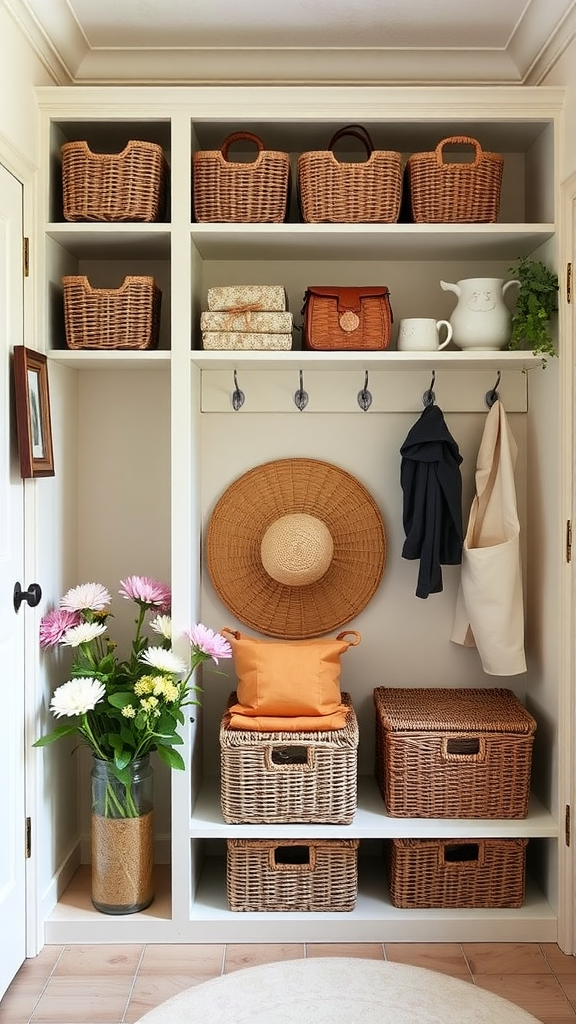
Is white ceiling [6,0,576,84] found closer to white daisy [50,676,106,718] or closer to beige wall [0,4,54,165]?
beige wall [0,4,54,165]

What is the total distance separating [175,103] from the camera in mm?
2568

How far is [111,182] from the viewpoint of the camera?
2.57 meters

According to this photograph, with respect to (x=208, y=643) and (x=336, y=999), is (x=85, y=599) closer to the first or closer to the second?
(x=208, y=643)

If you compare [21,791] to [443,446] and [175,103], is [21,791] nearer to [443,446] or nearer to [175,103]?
[443,446]

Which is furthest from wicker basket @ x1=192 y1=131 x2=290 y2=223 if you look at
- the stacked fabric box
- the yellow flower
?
the yellow flower

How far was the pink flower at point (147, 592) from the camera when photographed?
8.83 ft

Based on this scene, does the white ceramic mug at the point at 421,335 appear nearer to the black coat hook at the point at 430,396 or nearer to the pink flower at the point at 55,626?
the black coat hook at the point at 430,396

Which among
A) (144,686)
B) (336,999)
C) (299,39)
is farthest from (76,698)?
(299,39)

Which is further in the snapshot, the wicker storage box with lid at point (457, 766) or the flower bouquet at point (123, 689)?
the wicker storage box with lid at point (457, 766)

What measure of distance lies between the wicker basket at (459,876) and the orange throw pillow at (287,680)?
47 cm

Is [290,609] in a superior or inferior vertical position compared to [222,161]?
inferior

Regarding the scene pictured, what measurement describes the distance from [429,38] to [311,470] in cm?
131

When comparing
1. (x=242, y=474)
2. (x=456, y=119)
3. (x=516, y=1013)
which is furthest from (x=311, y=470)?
(x=516, y=1013)

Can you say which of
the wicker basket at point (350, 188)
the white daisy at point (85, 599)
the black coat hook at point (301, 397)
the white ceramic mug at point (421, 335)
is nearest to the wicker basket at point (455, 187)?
the wicker basket at point (350, 188)
